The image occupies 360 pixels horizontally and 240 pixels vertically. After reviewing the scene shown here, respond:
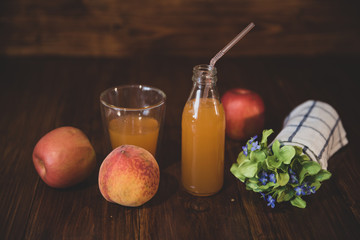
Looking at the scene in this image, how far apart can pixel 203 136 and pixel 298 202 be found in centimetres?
24

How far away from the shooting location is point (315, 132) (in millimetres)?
1049

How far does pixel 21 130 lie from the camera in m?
1.27

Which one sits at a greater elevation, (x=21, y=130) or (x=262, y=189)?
(x=262, y=189)

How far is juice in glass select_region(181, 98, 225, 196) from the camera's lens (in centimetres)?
93

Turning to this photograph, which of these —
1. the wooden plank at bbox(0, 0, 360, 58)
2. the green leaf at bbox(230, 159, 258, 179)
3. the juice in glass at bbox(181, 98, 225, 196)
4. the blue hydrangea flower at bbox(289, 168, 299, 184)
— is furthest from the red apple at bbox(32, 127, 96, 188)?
the wooden plank at bbox(0, 0, 360, 58)

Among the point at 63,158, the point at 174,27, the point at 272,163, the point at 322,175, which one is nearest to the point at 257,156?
the point at 272,163

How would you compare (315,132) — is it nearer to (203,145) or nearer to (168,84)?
(203,145)

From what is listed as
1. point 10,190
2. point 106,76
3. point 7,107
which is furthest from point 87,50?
point 10,190

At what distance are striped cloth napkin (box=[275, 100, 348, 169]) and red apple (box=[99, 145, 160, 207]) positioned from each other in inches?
12.8

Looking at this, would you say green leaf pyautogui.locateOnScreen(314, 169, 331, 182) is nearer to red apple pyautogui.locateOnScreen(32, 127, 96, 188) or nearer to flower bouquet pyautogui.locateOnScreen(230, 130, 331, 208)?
flower bouquet pyautogui.locateOnScreen(230, 130, 331, 208)

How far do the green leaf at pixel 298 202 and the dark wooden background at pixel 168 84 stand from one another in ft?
0.06

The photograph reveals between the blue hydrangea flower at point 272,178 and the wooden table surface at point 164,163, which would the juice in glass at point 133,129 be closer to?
the wooden table surface at point 164,163

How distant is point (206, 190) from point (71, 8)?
1.28 metres

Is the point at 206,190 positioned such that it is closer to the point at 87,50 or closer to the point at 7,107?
the point at 7,107
